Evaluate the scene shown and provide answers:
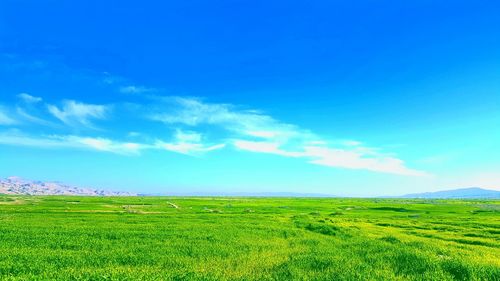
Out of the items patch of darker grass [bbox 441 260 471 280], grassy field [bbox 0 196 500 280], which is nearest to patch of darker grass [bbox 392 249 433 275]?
grassy field [bbox 0 196 500 280]

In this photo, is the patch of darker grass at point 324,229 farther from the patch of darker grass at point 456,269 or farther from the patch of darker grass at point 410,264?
the patch of darker grass at point 456,269

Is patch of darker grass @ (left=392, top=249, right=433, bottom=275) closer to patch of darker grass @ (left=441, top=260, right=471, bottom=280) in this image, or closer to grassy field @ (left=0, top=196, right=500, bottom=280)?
grassy field @ (left=0, top=196, right=500, bottom=280)

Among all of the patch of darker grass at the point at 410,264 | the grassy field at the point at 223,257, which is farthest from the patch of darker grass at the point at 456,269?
the patch of darker grass at the point at 410,264

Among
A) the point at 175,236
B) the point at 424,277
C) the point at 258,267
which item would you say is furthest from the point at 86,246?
the point at 424,277

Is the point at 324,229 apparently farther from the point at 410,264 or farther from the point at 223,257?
the point at 223,257

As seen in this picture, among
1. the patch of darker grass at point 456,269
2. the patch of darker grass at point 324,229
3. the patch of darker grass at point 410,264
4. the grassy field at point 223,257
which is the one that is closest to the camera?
the grassy field at point 223,257

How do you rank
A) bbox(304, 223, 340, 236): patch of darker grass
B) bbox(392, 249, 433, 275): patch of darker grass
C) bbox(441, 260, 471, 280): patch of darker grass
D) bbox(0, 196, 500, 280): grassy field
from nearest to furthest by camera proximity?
bbox(0, 196, 500, 280): grassy field < bbox(441, 260, 471, 280): patch of darker grass < bbox(392, 249, 433, 275): patch of darker grass < bbox(304, 223, 340, 236): patch of darker grass

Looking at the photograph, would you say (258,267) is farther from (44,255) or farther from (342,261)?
(44,255)

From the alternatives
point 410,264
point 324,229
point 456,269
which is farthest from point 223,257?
point 324,229

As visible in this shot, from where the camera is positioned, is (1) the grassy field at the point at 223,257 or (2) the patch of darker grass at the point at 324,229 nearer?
(1) the grassy field at the point at 223,257

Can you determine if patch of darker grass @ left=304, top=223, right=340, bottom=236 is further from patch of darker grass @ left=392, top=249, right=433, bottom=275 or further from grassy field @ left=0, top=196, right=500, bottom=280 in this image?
patch of darker grass @ left=392, top=249, right=433, bottom=275

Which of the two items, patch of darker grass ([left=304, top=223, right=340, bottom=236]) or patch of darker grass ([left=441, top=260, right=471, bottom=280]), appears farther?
patch of darker grass ([left=304, top=223, right=340, bottom=236])

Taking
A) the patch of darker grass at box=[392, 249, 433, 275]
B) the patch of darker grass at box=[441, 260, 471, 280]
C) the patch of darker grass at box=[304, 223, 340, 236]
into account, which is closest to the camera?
the patch of darker grass at box=[441, 260, 471, 280]

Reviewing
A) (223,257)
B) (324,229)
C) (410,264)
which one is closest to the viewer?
(410,264)
